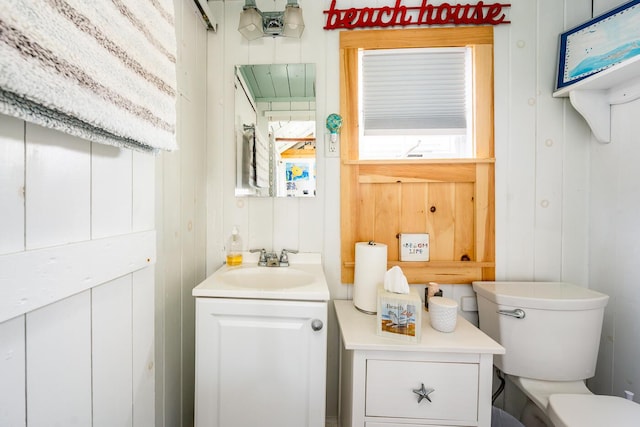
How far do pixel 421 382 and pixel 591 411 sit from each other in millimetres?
542

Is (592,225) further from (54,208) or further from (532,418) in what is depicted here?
(54,208)

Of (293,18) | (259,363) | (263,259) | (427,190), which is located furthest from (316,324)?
(293,18)

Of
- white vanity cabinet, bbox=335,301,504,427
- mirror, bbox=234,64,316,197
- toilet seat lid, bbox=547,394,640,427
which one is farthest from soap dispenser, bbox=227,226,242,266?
toilet seat lid, bbox=547,394,640,427

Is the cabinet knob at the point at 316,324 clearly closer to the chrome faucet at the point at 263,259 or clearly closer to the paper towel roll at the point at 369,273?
the paper towel roll at the point at 369,273

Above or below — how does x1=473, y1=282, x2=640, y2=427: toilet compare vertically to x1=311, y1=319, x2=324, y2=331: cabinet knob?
below

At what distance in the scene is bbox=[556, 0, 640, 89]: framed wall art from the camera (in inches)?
38.4

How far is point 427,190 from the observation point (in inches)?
50.5

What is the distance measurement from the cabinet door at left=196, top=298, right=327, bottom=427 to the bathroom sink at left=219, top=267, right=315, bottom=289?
233 millimetres

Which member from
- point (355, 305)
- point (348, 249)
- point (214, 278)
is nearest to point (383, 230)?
point (348, 249)

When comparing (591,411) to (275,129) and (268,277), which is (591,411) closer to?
(268,277)

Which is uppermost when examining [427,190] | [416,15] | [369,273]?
[416,15]

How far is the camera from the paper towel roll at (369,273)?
1054mm

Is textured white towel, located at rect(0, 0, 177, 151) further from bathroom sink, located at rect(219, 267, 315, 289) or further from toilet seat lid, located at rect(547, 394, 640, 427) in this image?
toilet seat lid, located at rect(547, 394, 640, 427)

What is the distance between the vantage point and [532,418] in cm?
110
